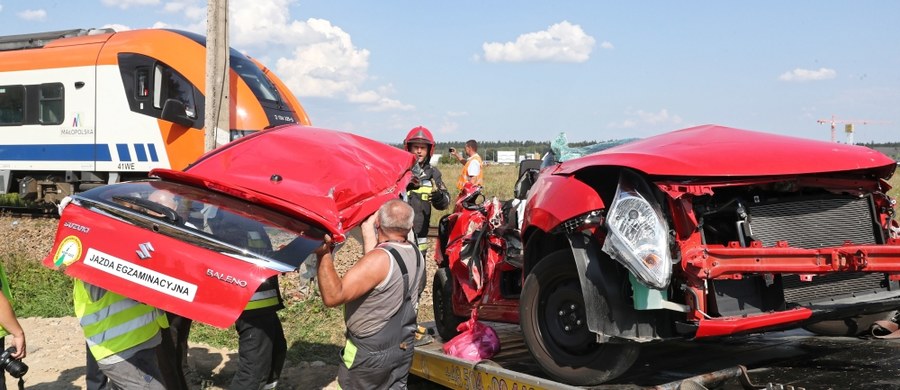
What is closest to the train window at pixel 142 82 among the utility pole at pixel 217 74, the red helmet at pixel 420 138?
the utility pole at pixel 217 74

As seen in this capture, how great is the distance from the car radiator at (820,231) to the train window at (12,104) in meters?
14.7

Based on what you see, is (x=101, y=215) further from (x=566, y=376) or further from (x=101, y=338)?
(x=566, y=376)

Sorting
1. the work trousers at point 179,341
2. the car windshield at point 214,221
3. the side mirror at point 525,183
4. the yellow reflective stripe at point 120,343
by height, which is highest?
the side mirror at point 525,183

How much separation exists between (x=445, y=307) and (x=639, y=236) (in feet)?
9.20

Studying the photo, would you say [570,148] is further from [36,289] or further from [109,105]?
[109,105]

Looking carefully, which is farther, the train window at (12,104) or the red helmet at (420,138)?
the train window at (12,104)

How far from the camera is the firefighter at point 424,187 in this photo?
24.4ft

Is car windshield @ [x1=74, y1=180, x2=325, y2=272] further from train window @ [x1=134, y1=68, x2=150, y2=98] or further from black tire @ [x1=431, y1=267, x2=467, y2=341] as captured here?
train window @ [x1=134, y1=68, x2=150, y2=98]

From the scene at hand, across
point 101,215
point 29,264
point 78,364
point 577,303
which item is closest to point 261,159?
point 101,215

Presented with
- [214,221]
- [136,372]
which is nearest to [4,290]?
[136,372]

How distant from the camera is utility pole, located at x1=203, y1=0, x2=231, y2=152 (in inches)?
373

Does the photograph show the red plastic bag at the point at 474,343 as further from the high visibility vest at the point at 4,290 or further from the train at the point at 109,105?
the train at the point at 109,105

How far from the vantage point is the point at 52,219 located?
51.4 feet

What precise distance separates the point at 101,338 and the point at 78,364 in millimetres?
3470
